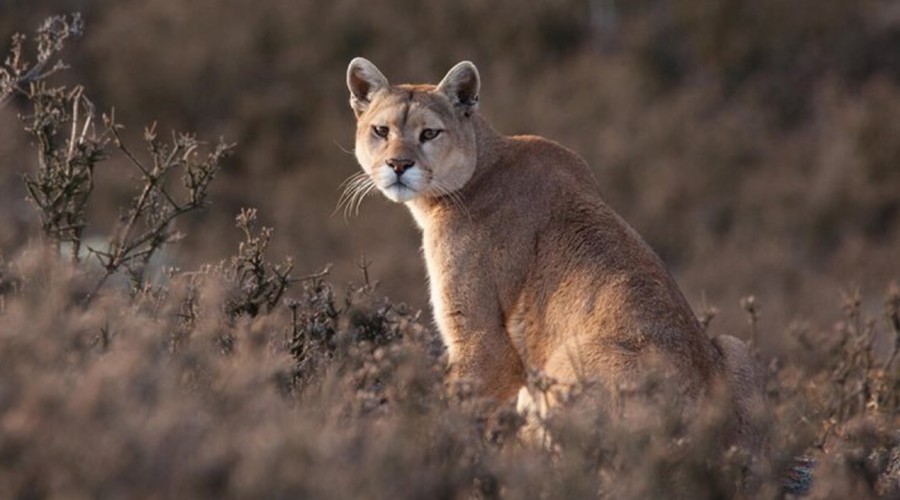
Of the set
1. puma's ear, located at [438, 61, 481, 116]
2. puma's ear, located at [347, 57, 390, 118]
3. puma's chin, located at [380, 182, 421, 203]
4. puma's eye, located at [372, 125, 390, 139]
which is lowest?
puma's chin, located at [380, 182, 421, 203]

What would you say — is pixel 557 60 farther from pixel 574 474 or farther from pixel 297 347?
pixel 574 474

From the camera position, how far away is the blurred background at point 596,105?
2458cm

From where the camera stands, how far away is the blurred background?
24578mm

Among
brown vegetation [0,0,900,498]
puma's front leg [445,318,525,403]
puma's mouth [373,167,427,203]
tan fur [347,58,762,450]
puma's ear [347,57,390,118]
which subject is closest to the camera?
brown vegetation [0,0,900,498]

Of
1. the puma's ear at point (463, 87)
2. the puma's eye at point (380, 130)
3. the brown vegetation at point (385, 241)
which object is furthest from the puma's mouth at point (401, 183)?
the puma's ear at point (463, 87)

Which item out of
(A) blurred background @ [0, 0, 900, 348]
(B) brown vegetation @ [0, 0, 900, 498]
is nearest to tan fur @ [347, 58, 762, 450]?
(B) brown vegetation @ [0, 0, 900, 498]

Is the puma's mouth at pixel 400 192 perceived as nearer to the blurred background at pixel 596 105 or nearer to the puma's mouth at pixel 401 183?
the puma's mouth at pixel 401 183

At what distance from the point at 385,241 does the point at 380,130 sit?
15.4m

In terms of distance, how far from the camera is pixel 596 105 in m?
27.5

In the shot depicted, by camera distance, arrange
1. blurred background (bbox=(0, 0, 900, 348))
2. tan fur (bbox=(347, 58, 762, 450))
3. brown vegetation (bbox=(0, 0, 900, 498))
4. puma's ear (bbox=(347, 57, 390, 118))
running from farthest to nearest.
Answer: blurred background (bbox=(0, 0, 900, 348))
puma's ear (bbox=(347, 57, 390, 118))
tan fur (bbox=(347, 58, 762, 450))
brown vegetation (bbox=(0, 0, 900, 498))

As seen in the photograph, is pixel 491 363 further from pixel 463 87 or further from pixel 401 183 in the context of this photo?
pixel 463 87

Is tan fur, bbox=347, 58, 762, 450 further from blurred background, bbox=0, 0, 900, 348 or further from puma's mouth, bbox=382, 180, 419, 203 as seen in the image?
blurred background, bbox=0, 0, 900, 348

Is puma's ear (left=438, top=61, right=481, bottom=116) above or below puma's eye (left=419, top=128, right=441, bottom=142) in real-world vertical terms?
above

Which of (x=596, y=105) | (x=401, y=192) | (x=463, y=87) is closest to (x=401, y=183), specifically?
(x=401, y=192)
